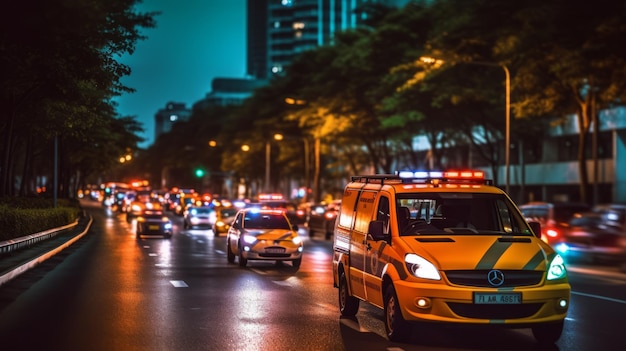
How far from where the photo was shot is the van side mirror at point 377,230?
11.1m

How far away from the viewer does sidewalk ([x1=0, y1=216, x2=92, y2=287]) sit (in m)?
19.5

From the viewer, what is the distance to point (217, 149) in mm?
115812

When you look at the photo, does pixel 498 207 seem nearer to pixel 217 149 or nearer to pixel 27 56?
pixel 27 56

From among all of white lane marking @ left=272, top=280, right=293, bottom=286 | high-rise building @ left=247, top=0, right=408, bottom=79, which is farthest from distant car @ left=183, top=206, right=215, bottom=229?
high-rise building @ left=247, top=0, right=408, bottom=79

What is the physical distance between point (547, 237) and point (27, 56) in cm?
1554

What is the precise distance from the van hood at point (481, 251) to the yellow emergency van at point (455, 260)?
0.4 inches

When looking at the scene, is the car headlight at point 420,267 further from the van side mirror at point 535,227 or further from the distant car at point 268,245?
the distant car at point 268,245

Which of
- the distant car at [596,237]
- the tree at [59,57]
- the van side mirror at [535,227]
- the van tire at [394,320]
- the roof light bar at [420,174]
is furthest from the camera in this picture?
the distant car at [596,237]

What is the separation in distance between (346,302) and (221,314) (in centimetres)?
188

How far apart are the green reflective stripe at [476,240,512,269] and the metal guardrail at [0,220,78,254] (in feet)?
52.3

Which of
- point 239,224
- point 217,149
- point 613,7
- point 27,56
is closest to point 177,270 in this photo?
point 239,224

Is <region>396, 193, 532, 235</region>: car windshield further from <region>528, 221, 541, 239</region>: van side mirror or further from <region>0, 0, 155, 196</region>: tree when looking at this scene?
<region>0, 0, 155, 196</region>: tree

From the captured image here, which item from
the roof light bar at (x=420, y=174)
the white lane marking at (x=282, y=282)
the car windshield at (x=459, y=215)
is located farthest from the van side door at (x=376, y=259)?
the white lane marking at (x=282, y=282)

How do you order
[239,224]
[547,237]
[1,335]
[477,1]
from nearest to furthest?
[1,335] → [239,224] → [547,237] → [477,1]
